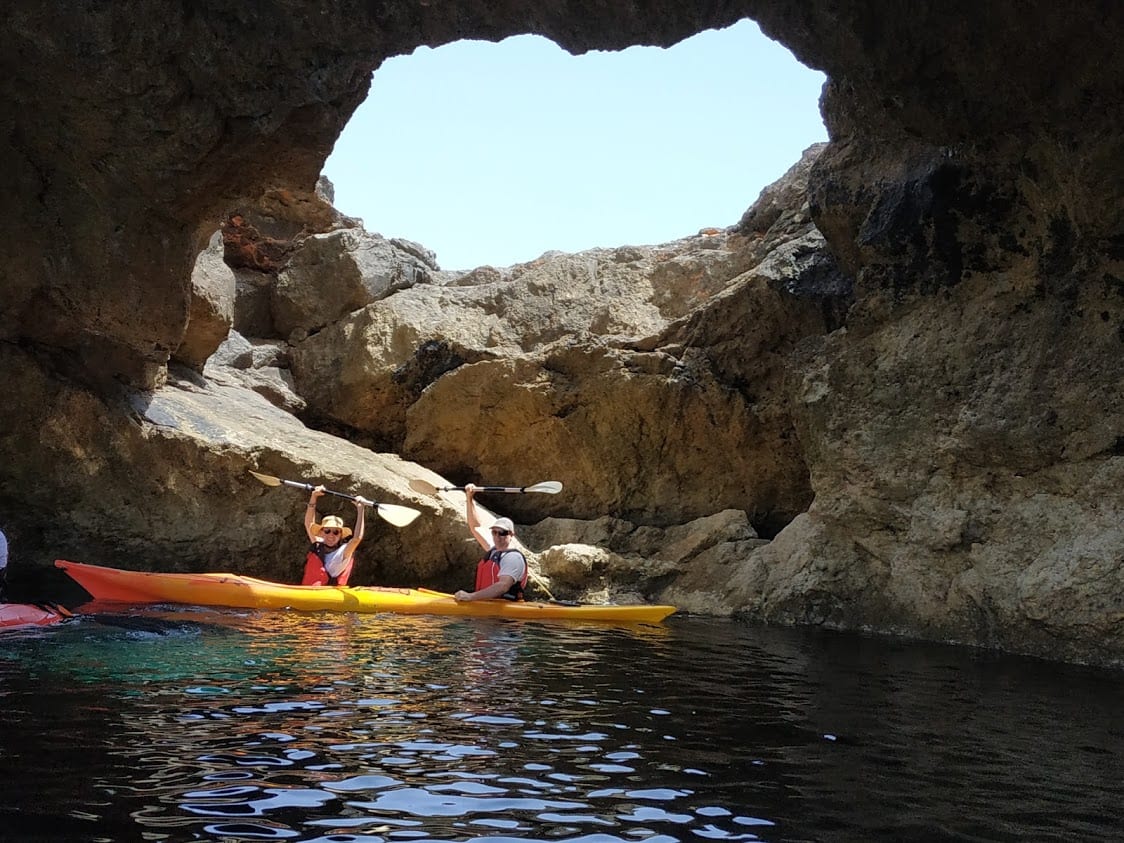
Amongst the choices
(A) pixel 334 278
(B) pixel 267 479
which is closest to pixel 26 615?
(B) pixel 267 479

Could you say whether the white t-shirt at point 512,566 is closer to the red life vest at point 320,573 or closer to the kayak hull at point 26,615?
the red life vest at point 320,573

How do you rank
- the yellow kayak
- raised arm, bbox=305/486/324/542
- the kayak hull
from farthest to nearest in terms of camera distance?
1. raised arm, bbox=305/486/324/542
2. the yellow kayak
3. the kayak hull

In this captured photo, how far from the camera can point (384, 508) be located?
34.3ft

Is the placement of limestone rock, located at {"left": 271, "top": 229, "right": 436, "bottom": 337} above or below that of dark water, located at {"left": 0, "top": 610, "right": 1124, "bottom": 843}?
above

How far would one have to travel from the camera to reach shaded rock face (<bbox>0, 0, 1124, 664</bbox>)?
7418 millimetres

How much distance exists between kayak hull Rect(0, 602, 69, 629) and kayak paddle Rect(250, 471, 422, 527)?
136 inches

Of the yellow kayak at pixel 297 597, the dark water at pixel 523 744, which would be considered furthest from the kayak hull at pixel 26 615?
the yellow kayak at pixel 297 597

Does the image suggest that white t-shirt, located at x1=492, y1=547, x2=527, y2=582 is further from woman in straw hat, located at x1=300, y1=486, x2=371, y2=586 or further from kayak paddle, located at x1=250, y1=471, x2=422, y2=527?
woman in straw hat, located at x1=300, y1=486, x2=371, y2=586

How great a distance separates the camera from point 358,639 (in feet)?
23.1

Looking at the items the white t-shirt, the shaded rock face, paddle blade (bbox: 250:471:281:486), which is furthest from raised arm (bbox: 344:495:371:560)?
the white t-shirt

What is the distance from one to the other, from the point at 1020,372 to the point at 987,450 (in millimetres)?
680

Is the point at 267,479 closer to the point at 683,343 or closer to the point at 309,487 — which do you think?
the point at 309,487

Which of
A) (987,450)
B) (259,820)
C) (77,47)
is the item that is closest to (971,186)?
(987,450)

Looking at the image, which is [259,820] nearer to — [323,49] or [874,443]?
[323,49]
